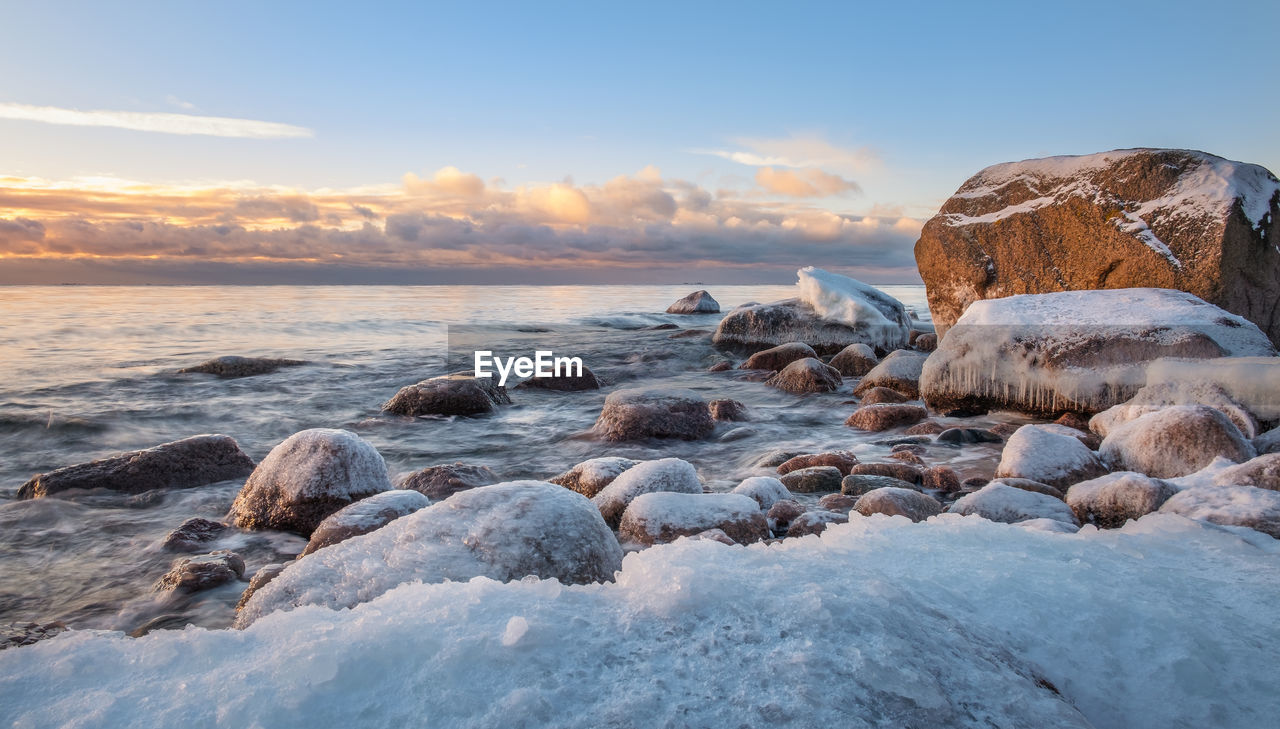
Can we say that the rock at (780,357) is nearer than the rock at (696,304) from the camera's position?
Yes

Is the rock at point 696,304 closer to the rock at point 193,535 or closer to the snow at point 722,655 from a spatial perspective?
the rock at point 193,535

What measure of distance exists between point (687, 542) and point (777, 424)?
516 cm

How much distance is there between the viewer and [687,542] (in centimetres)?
→ 210

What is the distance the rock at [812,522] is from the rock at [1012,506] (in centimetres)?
60

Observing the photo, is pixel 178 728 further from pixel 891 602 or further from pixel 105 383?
pixel 105 383

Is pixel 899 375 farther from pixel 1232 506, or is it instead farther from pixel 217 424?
pixel 217 424

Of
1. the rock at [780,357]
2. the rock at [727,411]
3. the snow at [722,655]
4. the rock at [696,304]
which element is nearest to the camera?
the snow at [722,655]

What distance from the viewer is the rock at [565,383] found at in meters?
9.48

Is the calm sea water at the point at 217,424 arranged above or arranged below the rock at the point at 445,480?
below

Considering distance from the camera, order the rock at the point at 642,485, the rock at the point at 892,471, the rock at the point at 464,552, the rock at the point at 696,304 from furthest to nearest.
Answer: the rock at the point at 696,304, the rock at the point at 892,471, the rock at the point at 642,485, the rock at the point at 464,552

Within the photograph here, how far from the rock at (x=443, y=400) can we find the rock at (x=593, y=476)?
3240 millimetres

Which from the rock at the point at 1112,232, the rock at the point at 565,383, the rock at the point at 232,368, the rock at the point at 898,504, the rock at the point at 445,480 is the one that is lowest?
the rock at the point at 232,368

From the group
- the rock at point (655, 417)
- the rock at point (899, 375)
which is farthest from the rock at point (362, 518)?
the rock at point (899, 375)

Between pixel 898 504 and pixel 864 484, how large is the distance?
2.23 feet
